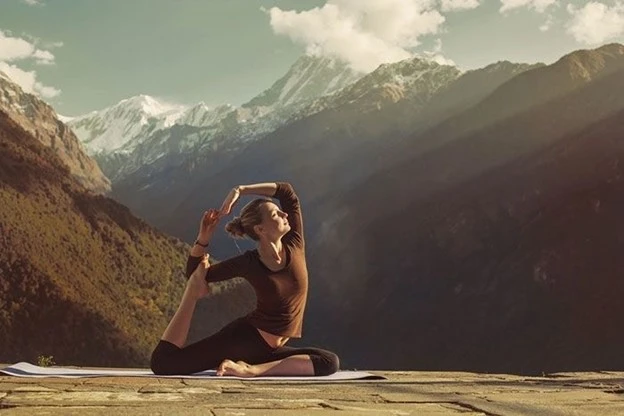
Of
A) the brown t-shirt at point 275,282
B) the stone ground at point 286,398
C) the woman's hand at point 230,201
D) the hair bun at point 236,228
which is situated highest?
the woman's hand at point 230,201

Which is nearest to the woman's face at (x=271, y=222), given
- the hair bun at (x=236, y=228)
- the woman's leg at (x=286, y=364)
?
the hair bun at (x=236, y=228)

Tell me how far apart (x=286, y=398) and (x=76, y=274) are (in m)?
130

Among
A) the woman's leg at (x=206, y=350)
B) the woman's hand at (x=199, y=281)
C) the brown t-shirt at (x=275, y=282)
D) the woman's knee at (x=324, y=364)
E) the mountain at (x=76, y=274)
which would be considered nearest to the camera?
the woman's hand at (x=199, y=281)

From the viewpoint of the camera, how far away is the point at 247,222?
318 inches

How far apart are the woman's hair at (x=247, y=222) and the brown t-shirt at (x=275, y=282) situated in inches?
9.9

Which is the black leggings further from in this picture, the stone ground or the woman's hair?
the woman's hair

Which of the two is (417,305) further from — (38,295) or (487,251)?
(38,295)

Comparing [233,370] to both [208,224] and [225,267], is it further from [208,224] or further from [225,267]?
[208,224]

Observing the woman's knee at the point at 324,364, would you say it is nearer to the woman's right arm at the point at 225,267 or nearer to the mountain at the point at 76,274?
the woman's right arm at the point at 225,267

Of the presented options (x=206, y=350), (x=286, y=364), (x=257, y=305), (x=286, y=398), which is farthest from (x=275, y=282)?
(x=286, y=398)

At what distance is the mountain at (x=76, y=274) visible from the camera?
111 meters

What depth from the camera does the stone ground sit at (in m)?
5.09

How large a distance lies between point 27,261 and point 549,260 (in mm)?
120431

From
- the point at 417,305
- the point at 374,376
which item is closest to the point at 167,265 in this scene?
the point at 417,305
